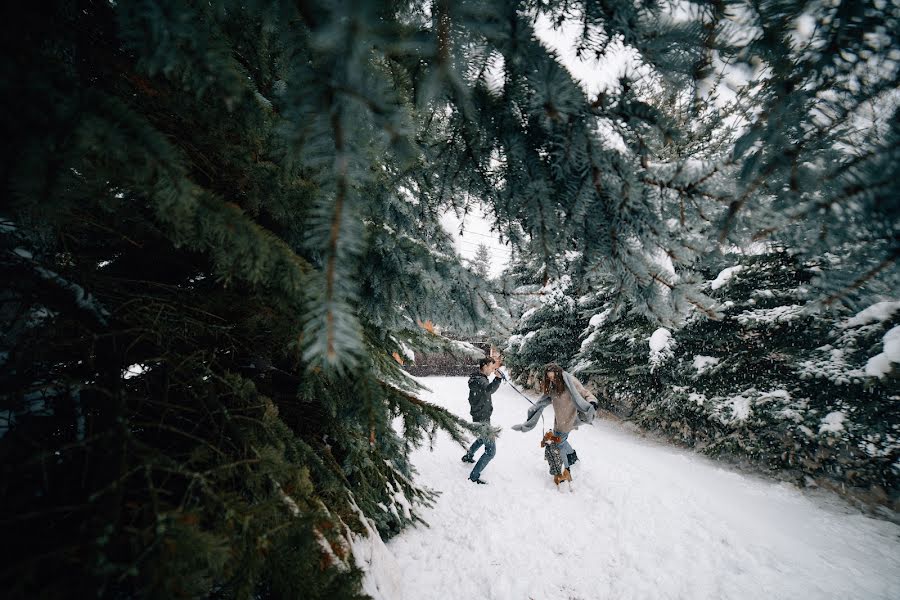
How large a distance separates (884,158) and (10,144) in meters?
2.07

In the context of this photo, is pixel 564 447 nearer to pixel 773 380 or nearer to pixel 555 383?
pixel 555 383

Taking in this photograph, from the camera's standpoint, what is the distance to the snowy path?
3.45 meters

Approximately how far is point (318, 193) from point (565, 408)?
5.55 metres

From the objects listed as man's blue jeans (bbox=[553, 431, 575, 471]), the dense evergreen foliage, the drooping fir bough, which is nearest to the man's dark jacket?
man's blue jeans (bbox=[553, 431, 575, 471])

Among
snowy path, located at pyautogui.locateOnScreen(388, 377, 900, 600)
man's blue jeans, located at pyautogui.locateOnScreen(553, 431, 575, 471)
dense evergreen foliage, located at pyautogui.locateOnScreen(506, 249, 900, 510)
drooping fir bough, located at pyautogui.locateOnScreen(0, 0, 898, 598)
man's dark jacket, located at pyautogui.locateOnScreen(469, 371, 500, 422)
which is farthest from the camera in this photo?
man's dark jacket, located at pyautogui.locateOnScreen(469, 371, 500, 422)

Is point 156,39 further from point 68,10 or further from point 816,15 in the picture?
point 816,15

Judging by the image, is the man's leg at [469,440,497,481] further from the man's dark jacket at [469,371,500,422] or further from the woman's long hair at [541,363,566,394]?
the woman's long hair at [541,363,566,394]

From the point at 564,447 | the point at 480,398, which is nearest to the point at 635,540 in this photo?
the point at 564,447

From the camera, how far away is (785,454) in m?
6.03

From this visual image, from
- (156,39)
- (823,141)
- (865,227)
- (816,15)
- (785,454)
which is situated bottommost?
(785,454)

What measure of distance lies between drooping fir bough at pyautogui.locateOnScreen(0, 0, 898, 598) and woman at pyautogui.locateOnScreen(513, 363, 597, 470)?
4.38 meters

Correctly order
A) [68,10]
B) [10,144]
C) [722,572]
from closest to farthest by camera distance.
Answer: [10,144] → [68,10] → [722,572]

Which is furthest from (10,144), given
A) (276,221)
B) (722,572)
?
(722,572)

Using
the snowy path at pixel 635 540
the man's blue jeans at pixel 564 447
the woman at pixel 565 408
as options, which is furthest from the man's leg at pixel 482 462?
the man's blue jeans at pixel 564 447
